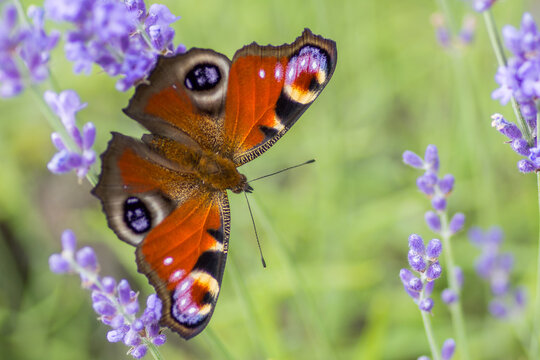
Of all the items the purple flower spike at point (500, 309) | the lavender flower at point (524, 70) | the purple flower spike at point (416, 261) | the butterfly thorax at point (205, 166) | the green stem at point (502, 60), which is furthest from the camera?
the purple flower spike at point (500, 309)

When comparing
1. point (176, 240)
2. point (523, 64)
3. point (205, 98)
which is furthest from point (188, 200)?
point (523, 64)

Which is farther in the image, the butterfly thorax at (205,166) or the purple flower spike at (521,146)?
the butterfly thorax at (205,166)

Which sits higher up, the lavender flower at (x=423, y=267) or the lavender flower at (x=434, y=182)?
the lavender flower at (x=434, y=182)

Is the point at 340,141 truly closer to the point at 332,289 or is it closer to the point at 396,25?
the point at 332,289

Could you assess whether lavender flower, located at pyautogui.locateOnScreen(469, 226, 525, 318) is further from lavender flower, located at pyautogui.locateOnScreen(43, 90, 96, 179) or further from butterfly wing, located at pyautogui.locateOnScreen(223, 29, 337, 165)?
lavender flower, located at pyautogui.locateOnScreen(43, 90, 96, 179)

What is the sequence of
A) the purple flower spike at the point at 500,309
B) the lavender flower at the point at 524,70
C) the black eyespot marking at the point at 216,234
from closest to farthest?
1. the lavender flower at the point at 524,70
2. the black eyespot marking at the point at 216,234
3. the purple flower spike at the point at 500,309

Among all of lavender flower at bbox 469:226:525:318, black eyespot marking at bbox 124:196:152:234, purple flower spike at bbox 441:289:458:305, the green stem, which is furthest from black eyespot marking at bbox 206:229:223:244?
lavender flower at bbox 469:226:525:318

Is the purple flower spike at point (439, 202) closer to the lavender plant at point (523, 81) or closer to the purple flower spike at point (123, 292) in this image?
the lavender plant at point (523, 81)

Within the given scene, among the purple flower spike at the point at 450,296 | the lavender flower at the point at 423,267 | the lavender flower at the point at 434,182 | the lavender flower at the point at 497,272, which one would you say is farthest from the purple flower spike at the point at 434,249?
the lavender flower at the point at 497,272
